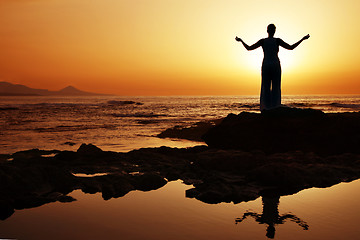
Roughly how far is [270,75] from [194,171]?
4.85 metres

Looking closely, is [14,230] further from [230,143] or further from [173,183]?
[230,143]

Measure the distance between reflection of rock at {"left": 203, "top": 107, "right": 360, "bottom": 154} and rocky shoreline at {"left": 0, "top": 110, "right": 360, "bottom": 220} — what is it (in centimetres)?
3

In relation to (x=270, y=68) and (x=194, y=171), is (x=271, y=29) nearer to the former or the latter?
(x=270, y=68)

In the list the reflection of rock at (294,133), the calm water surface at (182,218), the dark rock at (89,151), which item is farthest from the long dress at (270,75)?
the dark rock at (89,151)

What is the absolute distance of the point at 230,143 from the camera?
11133mm

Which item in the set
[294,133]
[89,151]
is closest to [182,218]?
[89,151]

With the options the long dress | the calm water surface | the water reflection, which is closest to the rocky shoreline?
the calm water surface

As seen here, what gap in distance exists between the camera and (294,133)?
1066 cm

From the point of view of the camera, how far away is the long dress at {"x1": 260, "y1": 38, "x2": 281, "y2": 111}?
451 inches

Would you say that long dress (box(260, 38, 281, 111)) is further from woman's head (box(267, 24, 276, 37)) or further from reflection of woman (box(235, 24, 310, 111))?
woman's head (box(267, 24, 276, 37))

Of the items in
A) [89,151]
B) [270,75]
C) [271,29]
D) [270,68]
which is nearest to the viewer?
[89,151]

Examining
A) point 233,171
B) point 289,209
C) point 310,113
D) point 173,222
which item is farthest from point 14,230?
point 310,113

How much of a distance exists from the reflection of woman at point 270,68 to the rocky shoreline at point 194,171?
0.77m

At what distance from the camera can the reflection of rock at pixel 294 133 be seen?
10.4m
